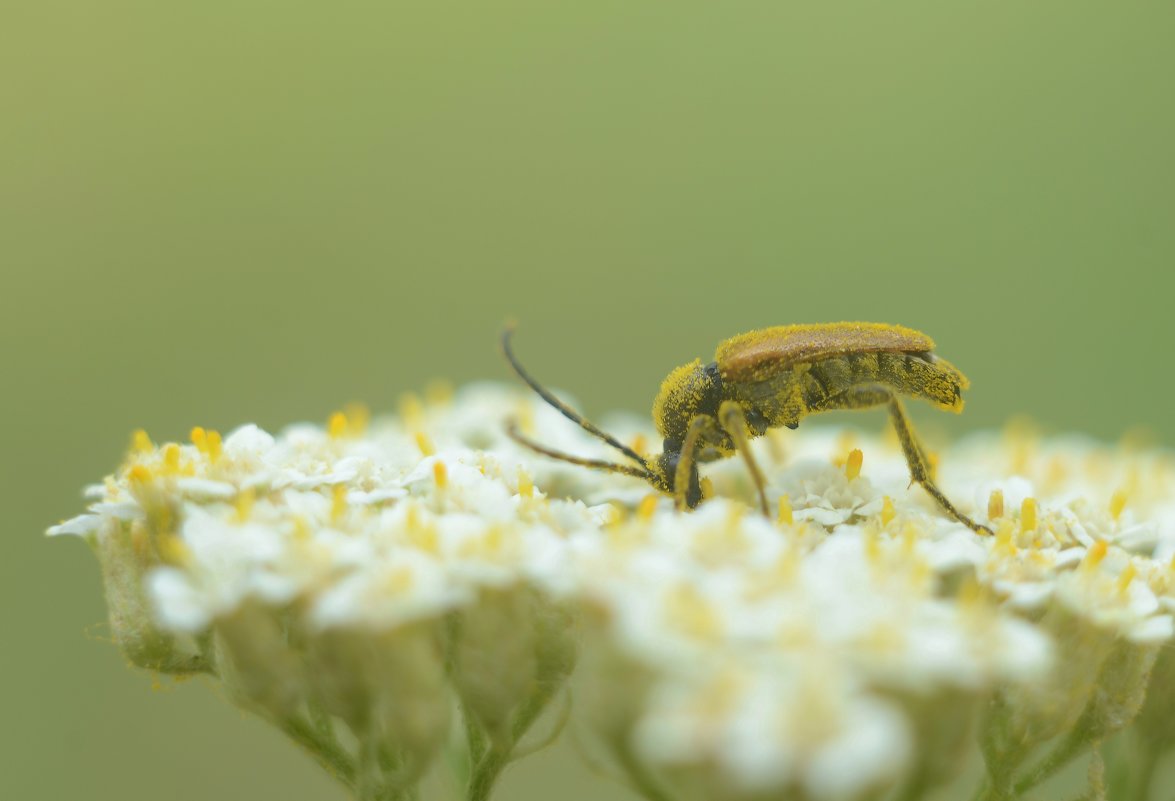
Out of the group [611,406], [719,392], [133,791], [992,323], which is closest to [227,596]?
[719,392]

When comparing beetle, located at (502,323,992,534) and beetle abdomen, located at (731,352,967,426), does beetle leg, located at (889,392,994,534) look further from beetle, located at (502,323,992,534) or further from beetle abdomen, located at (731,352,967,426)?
beetle abdomen, located at (731,352,967,426)

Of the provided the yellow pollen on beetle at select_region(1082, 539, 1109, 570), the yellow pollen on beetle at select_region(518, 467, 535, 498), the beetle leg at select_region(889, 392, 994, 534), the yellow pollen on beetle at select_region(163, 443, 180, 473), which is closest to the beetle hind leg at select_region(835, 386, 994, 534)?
the beetle leg at select_region(889, 392, 994, 534)

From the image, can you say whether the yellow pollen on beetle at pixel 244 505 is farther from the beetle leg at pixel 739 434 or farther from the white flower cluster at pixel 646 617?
the beetle leg at pixel 739 434

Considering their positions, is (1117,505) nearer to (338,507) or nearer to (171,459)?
(338,507)

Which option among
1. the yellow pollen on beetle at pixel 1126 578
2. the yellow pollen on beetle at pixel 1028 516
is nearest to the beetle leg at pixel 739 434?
the yellow pollen on beetle at pixel 1028 516

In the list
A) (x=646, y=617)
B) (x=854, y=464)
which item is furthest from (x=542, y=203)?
(x=646, y=617)

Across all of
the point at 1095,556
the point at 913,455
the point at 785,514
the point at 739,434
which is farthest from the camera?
the point at 913,455

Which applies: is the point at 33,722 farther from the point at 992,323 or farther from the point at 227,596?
the point at 992,323
